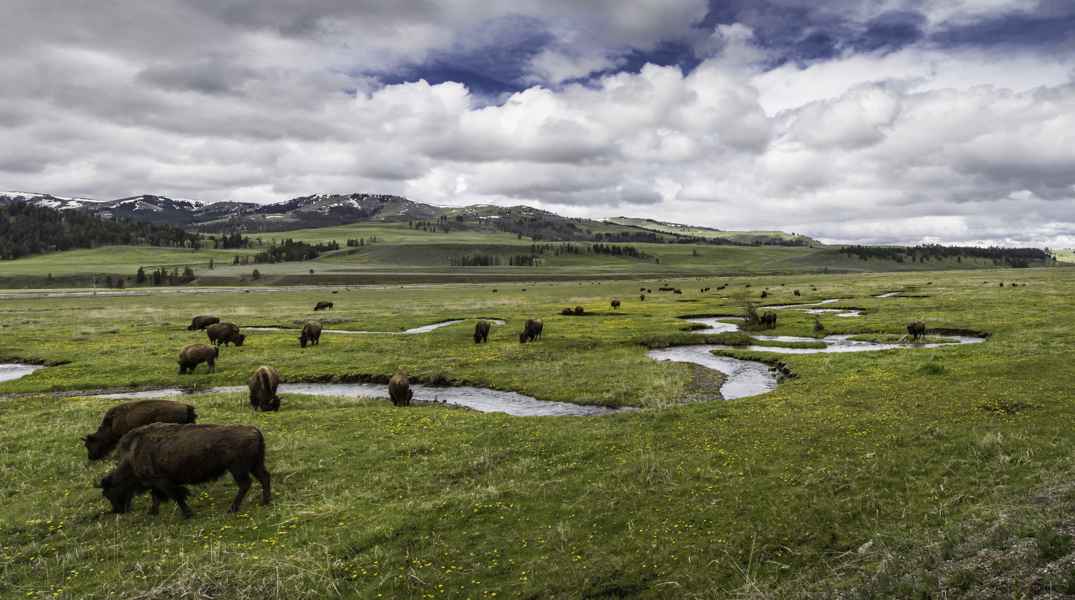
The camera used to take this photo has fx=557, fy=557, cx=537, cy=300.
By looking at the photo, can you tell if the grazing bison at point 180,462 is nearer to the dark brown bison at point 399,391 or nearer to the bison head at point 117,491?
the bison head at point 117,491

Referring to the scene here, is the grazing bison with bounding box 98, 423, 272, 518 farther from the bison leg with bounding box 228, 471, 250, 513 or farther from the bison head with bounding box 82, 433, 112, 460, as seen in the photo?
the bison head with bounding box 82, 433, 112, 460

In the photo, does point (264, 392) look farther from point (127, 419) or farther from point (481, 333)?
point (481, 333)

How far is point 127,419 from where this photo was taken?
717 inches

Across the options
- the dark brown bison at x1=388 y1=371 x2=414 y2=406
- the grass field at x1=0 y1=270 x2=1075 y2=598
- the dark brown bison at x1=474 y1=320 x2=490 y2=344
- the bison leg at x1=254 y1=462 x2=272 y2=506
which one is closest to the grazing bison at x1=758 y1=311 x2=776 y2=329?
the grass field at x1=0 y1=270 x2=1075 y2=598

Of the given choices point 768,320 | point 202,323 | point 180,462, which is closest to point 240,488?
point 180,462

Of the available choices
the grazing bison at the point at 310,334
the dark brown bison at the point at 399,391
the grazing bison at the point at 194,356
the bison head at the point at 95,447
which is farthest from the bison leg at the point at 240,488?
the grazing bison at the point at 310,334

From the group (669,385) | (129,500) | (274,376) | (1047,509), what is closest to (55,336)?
(274,376)

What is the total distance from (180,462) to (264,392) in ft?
41.1

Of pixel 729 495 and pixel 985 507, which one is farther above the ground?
pixel 985 507

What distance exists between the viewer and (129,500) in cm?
1366

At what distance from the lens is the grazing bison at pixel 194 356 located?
114ft

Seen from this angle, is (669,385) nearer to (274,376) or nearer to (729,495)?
(729,495)

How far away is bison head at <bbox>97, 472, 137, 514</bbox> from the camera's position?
1349 centimetres

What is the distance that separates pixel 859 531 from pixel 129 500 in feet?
54.3
